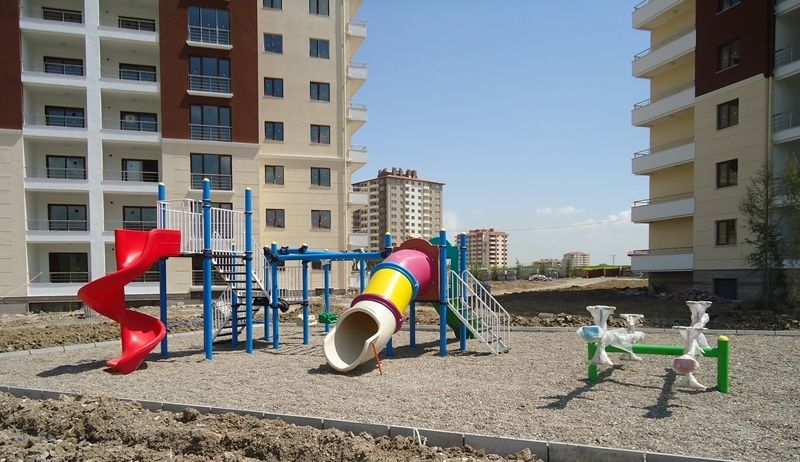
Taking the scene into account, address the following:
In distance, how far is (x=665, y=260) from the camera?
3067 centimetres

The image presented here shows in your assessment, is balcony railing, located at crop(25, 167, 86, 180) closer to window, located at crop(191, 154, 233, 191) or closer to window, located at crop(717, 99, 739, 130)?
window, located at crop(191, 154, 233, 191)

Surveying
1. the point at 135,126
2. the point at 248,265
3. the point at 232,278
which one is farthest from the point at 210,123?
the point at 248,265

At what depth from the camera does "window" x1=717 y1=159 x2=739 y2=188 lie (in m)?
27.1

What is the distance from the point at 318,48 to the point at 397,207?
84.5 metres

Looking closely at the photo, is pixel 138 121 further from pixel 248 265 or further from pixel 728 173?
pixel 728 173

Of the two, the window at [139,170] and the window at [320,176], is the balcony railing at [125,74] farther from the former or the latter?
the window at [320,176]

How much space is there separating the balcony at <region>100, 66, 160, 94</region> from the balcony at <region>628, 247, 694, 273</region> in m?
30.2

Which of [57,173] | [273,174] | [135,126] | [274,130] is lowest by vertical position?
[57,173]

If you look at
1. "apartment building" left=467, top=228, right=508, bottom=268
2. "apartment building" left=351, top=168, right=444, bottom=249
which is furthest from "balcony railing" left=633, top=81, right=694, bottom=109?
"apartment building" left=467, top=228, right=508, bottom=268

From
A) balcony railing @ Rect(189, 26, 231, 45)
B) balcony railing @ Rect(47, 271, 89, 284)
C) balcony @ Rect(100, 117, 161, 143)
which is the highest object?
balcony railing @ Rect(189, 26, 231, 45)

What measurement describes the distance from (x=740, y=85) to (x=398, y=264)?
24.0m

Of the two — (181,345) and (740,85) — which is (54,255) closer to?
(181,345)

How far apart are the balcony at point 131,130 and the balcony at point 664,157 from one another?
94.8ft

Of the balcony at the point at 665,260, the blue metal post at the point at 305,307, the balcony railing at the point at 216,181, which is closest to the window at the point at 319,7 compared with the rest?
the balcony railing at the point at 216,181
